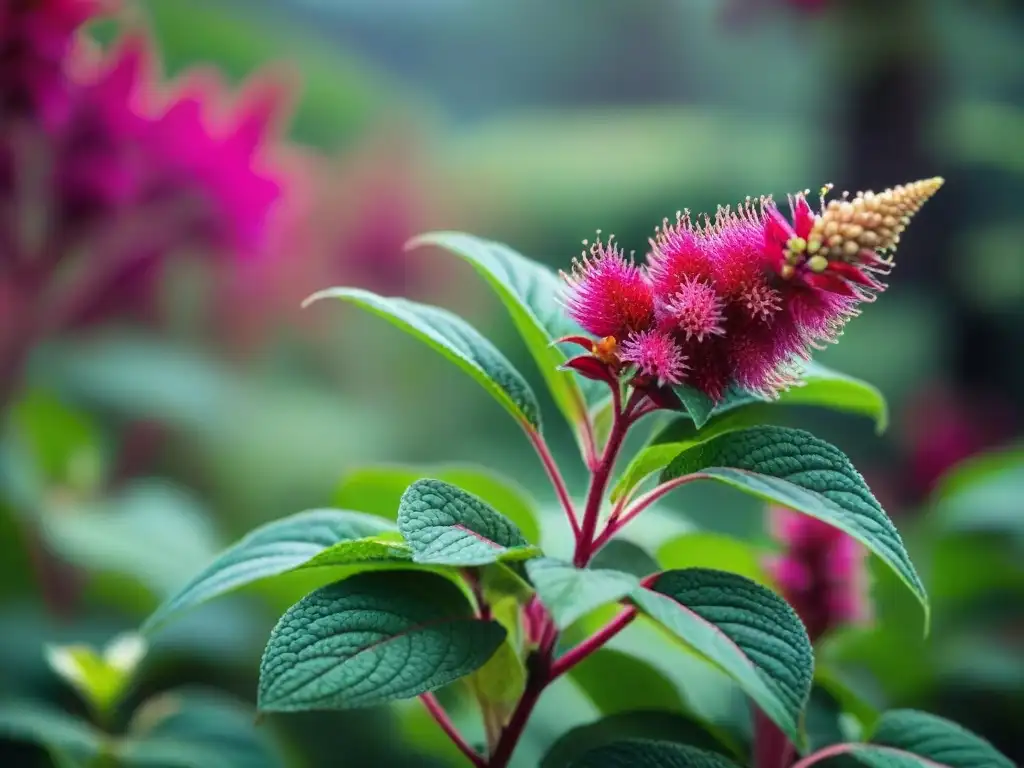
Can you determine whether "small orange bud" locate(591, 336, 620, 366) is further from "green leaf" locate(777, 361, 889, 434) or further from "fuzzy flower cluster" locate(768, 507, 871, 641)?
"fuzzy flower cluster" locate(768, 507, 871, 641)

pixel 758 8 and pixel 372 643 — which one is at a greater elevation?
pixel 758 8

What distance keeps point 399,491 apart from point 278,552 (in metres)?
0.14

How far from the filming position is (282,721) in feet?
Answer: 2.64

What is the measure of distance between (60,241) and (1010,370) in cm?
138

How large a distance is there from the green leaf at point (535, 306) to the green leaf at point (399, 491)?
0.09m

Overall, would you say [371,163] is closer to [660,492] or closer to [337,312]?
[337,312]

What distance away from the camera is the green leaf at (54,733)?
1.80 feet

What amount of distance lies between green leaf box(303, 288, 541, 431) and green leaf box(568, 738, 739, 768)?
0.14 metres

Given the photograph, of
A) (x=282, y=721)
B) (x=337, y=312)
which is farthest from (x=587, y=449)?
(x=337, y=312)

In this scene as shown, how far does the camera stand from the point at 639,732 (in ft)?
1.52

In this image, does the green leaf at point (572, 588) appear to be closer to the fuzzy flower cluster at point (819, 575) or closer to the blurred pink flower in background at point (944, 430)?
the fuzzy flower cluster at point (819, 575)

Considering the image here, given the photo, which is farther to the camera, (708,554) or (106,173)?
(106,173)

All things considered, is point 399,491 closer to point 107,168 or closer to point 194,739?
point 194,739

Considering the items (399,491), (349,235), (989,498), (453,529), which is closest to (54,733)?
(399,491)
